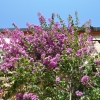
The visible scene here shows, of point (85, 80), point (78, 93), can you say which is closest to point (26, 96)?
point (78, 93)

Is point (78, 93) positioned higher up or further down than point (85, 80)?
further down

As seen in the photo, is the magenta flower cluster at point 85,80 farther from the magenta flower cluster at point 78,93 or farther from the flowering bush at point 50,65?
the magenta flower cluster at point 78,93

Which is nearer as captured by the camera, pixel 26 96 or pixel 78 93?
pixel 78 93

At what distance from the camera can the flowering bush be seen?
420 cm

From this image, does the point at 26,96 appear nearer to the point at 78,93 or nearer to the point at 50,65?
the point at 50,65

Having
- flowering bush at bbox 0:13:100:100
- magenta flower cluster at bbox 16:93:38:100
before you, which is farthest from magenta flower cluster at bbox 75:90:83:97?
magenta flower cluster at bbox 16:93:38:100

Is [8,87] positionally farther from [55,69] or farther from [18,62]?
[55,69]

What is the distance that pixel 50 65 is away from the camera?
436 cm

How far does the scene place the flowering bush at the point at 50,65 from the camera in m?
4.20

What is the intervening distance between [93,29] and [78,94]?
2.22 metres

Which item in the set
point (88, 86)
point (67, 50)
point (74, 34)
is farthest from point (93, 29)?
point (88, 86)

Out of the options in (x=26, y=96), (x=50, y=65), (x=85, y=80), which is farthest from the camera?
(x=50, y=65)

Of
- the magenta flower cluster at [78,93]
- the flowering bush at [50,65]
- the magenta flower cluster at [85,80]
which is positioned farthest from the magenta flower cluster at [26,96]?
the magenta flower cluster at [85,80]

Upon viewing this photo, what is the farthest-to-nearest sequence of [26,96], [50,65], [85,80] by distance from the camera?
[50,65], [26,96], [85,80]
